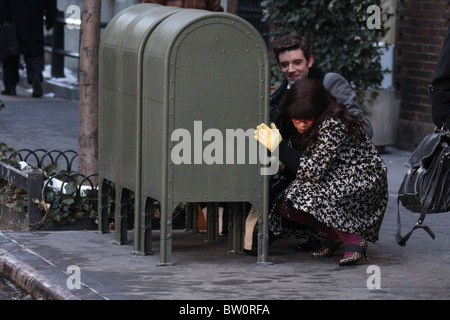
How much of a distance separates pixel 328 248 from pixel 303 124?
2.70 feet

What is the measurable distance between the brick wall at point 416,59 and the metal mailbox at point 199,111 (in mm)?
5464

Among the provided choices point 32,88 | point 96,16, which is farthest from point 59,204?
point 32,88

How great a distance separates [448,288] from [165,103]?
74.1 inches

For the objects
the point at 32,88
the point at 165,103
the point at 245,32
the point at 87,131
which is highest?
the point at 245,32

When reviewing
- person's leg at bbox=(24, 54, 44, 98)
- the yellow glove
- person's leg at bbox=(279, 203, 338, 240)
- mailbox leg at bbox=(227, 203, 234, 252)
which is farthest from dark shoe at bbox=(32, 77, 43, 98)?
the yellow glove

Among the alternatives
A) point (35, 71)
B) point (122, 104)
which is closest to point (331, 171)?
point (122, 104)

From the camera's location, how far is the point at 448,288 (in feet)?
19.4

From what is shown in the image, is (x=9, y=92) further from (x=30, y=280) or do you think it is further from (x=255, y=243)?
(x=30, y=280)

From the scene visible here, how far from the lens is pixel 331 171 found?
6457 mm

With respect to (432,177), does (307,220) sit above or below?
below

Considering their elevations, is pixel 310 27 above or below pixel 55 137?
above

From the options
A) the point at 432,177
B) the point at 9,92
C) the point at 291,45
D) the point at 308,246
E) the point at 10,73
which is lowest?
the point at 9,92
